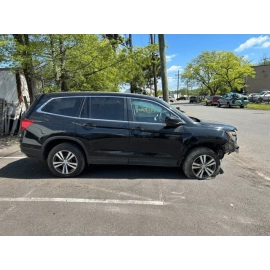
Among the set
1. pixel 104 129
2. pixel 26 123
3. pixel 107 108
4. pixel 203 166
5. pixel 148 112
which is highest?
pixel 107 108

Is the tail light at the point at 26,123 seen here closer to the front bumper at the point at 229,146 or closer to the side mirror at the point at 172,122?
the side mirror at the point at 172,122

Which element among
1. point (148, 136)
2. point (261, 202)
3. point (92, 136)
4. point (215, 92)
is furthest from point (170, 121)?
point (215, 92)

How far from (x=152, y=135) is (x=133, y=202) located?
1.36 metres

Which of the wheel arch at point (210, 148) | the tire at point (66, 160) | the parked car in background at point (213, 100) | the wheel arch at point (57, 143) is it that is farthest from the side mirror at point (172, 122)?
the parked car in background at point (213, 100)

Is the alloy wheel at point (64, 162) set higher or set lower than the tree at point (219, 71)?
lower

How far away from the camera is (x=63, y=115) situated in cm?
410

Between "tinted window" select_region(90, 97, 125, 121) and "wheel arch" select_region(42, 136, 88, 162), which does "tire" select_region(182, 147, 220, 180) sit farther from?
"wheel arch" select_region(42, 136, 88, 162)

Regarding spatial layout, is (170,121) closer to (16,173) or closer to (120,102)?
(120,102)

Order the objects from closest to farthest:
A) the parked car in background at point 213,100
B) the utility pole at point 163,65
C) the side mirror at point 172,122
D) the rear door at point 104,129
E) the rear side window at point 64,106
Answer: the side mirror at point 172,122, the rear door at point 104,129, the rear side window at point 64,106, the utility pole at point 163,65, the parked car in background at point 213,100

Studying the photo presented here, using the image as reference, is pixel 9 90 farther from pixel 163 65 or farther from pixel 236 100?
pixel 236 100

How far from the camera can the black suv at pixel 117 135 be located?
3998 mm

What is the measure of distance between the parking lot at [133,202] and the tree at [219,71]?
37.6m

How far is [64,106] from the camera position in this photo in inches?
163

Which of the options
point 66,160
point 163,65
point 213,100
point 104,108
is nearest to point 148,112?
point 104,108
